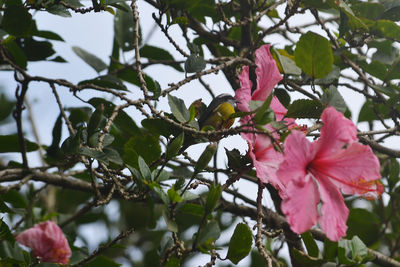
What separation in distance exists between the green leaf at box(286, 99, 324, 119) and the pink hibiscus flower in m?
0.02

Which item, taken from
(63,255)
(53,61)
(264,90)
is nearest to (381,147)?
(264,90)

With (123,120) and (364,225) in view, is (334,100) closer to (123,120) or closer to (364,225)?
(123,120)

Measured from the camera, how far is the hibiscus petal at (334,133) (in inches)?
41.6

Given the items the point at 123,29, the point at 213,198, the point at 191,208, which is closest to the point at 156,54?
the point at 123,29

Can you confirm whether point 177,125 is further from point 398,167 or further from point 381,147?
point 398,167

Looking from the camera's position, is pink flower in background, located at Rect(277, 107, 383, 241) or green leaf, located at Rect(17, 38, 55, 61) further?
green leaf, located at Rect(17, 38, 55, 61)

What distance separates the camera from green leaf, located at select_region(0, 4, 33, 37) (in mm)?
1479

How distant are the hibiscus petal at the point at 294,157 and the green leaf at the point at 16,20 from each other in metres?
0.89

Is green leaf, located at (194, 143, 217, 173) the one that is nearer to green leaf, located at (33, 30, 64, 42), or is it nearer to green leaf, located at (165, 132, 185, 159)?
green leaf, located at (165, 132, 185, 159)

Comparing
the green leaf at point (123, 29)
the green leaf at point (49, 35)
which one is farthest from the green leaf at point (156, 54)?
the green leaf at point (49, 35)

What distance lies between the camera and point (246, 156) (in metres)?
1.18

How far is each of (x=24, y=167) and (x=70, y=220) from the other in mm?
328

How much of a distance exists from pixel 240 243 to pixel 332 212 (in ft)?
0.77

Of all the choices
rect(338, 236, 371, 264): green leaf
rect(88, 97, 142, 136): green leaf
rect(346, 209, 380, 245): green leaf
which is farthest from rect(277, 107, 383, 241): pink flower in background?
rect(346, 209, 380, 245): green leaf
